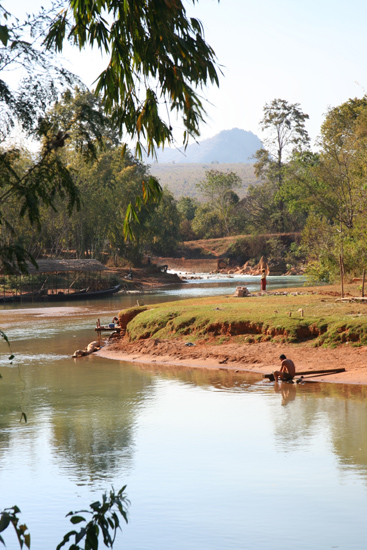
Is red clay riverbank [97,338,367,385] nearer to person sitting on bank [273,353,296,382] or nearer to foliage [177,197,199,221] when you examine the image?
person sitting on bank [273,353,296,382]

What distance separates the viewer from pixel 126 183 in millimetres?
64062

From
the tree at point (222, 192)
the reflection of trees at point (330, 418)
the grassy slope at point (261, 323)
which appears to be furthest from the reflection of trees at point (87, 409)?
the tree at point (222, 192)

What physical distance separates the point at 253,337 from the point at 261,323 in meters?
0.58

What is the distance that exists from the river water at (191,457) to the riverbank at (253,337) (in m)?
1.09

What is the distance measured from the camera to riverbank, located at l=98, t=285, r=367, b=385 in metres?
16.8

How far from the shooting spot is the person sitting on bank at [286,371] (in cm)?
1519

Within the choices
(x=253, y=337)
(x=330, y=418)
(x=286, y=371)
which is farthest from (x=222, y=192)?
(x=330, y=418)

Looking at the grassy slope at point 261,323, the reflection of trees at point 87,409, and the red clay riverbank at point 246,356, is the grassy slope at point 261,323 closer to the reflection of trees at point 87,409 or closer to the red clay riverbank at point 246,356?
the red clay riverbank at point 246,356

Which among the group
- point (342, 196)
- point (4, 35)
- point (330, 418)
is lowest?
point (330, 418)

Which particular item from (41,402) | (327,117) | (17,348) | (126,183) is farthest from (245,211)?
(41,402)

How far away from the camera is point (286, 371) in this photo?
15359mm

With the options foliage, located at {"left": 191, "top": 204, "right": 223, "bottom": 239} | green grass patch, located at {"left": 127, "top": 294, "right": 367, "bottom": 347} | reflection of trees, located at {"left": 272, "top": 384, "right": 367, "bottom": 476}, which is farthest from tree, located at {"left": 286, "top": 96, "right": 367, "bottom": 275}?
foliage, located at {"left": 191, "top": 204, "right": 223, "bottom": 239}

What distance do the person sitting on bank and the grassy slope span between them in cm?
248

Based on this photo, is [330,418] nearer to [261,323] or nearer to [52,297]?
[261,323]
